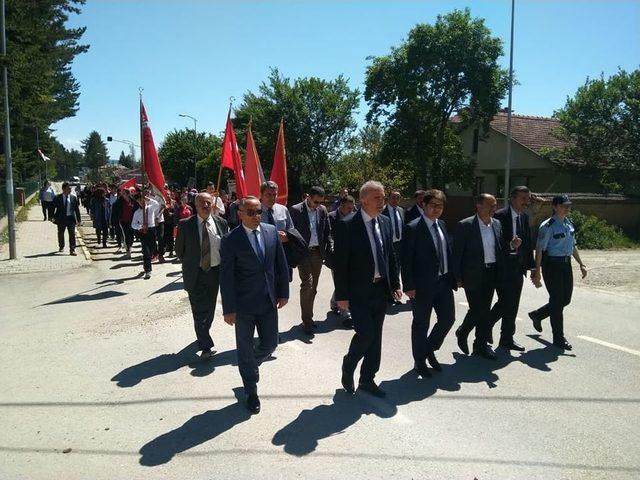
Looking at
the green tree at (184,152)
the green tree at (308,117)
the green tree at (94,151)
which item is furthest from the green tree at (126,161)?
the green tree at (308,117)

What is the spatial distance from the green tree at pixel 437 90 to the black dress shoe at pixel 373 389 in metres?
21.0

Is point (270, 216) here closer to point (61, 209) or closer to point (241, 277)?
point (241, 277)

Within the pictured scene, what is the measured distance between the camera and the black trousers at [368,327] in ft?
15.2

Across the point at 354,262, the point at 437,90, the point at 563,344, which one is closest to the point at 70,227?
the point at 354,262

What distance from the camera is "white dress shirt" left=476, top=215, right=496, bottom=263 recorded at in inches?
228

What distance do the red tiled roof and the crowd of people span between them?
24362 mm

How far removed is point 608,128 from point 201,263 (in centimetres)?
2449

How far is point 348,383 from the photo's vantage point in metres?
4.79

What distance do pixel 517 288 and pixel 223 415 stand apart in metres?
3.66

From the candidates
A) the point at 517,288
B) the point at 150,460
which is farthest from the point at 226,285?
the point at 517,288

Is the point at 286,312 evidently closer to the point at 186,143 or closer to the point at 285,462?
the point at 285,462

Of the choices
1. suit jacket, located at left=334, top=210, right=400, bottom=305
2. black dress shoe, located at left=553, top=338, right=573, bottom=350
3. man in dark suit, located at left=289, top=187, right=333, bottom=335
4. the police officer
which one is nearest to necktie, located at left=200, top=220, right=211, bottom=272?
man in dark suit, located at left=289, top=187, right=333, bottom=335

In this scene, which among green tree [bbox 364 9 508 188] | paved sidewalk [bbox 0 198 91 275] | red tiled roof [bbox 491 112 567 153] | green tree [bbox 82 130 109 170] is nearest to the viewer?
paved sidewalk [bbox 0 198 91 275]

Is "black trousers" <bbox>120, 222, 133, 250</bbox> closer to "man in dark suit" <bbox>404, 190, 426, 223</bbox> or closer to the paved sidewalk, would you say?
the paved sidewalk
